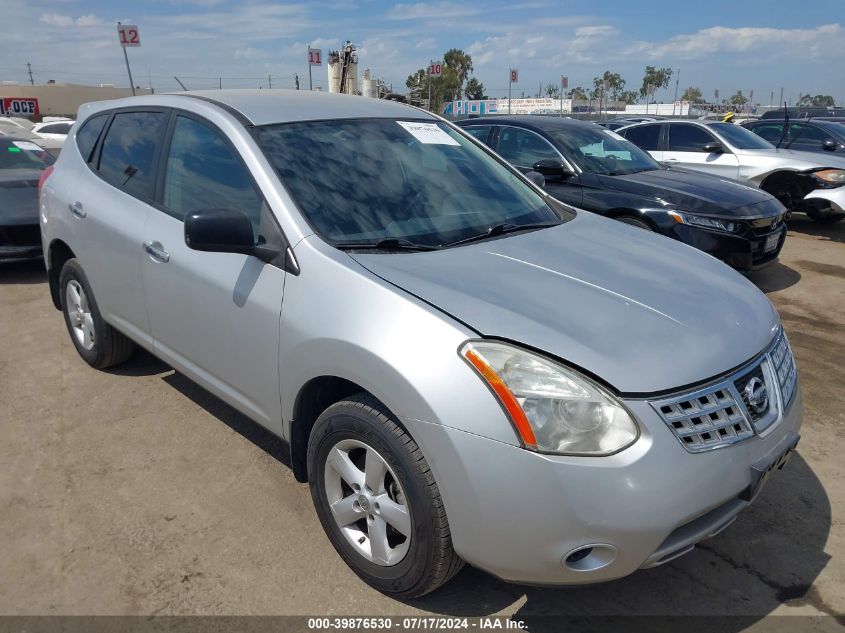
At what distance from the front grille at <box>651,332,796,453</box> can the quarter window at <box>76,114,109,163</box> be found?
12.4 feet

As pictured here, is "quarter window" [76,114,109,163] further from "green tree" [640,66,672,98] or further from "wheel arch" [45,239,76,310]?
"green tree" [640,66,672,98]

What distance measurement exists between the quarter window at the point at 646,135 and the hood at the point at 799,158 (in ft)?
4.18

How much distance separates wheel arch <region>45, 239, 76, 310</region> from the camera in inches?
172

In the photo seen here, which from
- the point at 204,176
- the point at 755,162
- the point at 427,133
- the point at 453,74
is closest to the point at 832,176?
the point at 755,162

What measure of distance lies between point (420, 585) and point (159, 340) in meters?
1.96

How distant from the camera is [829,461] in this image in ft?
11.1

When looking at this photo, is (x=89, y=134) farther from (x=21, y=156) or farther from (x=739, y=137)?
(x=739, y=137)

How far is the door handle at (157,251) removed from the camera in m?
3.15

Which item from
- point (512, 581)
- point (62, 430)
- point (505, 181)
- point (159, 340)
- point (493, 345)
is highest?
point (505, 181)

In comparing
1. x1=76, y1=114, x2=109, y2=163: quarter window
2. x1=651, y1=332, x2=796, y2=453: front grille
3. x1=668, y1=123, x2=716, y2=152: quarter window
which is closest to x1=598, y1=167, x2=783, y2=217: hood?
x1=668, y1=123, x2=716, y2=152: quarter window

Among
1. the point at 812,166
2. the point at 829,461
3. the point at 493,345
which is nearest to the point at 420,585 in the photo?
the point at 493,345

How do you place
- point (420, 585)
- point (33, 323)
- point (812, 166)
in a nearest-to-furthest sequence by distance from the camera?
point (420, 585) → point (33, 323) → point (812, 166)

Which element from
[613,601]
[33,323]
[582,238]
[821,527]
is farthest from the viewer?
[33,323]

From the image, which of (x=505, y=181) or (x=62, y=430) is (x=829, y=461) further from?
(x=62, y=430)
